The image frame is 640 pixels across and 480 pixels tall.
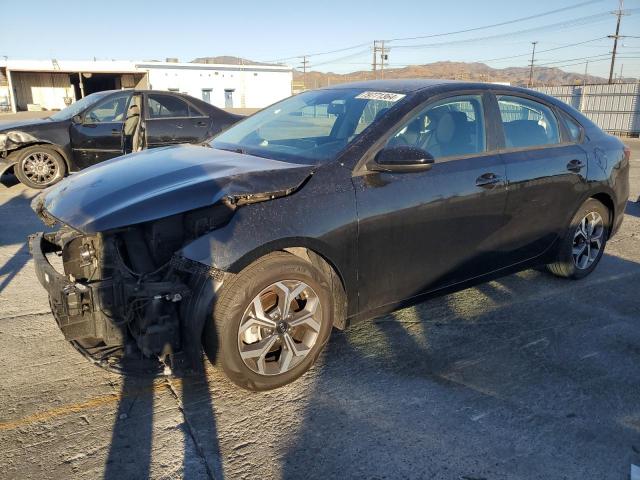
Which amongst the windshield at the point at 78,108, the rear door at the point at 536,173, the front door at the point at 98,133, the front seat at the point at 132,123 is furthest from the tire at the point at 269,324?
the windshield at the point at 78,108

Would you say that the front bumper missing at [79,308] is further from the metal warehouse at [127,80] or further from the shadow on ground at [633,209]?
the metal warehouse at [127,80]

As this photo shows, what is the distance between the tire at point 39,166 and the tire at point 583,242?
796cm

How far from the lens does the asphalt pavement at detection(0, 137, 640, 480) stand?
2449 millimetres

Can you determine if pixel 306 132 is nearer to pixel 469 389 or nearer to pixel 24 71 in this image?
pixel 469 389

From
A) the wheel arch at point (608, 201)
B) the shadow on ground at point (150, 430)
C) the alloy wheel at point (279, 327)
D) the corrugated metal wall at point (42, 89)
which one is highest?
the corrugated metal wall at point (42, 89)

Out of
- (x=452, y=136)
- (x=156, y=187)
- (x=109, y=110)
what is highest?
(x=109, y=110)

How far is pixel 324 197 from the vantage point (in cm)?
302

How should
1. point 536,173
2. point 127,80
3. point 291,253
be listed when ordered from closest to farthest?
1. point 291,253
2. point 536,173
3. point 127,80

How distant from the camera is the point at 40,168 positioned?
29.2 ft

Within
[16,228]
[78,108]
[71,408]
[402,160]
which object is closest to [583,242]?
[402,160]

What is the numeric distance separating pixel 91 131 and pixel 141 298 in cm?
727

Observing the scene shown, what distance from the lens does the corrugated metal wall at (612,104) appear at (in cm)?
2834

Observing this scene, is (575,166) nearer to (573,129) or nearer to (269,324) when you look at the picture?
(573,129)

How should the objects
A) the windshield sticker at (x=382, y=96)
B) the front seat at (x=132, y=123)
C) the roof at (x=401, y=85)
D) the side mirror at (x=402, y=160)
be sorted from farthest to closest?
the front seat at (x=132, y=123) → the roof at (x=401, y=85) → the windshield sticker at (x=382, y=96) → the side mirror at (x=402, y=160)
